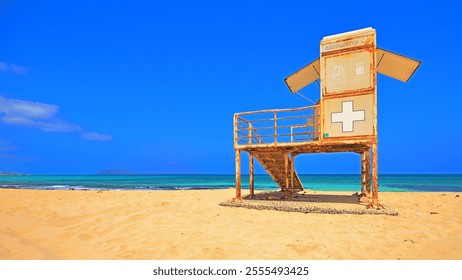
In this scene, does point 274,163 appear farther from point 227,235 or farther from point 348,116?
point 227,235

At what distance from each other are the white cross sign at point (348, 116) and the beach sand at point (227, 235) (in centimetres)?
351

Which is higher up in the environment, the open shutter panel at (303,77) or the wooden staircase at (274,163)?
the open shutter panel at (303,77)

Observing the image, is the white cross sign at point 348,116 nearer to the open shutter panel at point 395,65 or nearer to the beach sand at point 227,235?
the open shutter panel at point 395,65

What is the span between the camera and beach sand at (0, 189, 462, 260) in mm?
5938

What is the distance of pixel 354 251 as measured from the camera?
5906 millimetres

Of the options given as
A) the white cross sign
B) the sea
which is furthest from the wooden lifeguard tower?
the sea

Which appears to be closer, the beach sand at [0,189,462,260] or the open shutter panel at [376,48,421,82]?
the beach sand at [0,189,462,260]

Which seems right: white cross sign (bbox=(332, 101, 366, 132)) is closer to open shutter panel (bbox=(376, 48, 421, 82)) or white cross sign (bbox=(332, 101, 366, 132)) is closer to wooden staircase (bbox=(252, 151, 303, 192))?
open shutter panel (bbox=(376, 48, 421, 82))

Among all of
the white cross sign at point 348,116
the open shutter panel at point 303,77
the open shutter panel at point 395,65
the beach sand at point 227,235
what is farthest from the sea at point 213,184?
the beach sand at point 227,235

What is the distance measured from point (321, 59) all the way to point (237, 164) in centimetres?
597

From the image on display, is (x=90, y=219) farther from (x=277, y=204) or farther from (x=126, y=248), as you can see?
(x=277, y=204)

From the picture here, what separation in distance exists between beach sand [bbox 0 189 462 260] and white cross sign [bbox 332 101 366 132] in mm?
3509

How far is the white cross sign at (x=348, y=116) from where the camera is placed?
35.6 ft
